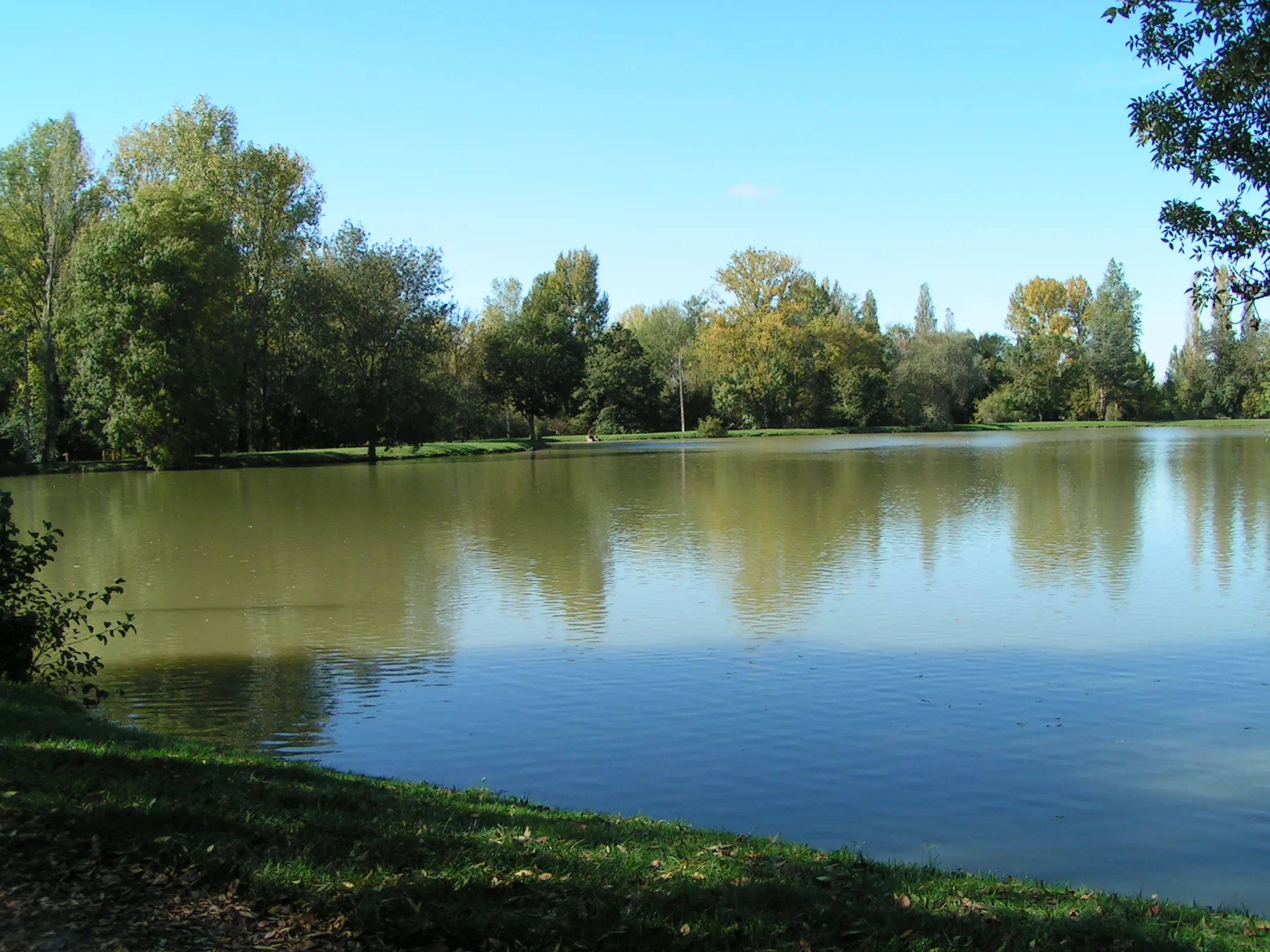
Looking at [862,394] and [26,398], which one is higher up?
[862,394]

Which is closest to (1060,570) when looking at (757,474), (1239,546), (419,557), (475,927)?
(1239,546)

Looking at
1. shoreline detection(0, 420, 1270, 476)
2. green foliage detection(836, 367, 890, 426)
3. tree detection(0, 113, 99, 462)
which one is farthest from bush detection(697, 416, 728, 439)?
tree detection(0, 113, 99, 462)

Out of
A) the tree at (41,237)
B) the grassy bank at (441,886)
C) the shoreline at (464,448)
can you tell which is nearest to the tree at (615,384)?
the shoreline at (464,448)

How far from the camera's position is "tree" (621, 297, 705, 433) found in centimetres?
9556

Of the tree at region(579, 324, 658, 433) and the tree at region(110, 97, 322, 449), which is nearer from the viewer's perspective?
the tree at region(110, 97, 322, 449)

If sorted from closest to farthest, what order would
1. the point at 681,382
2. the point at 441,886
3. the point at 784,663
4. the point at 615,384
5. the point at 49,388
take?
the point at 441,886, the point at 784,663, the point at 49,388, the point at 615,384, the point at 681,382

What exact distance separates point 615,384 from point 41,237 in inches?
1815

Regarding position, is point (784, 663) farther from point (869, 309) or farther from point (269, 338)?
point (869, 309)

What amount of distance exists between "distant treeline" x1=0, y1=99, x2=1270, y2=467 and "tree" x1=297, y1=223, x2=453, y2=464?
0.35 ft

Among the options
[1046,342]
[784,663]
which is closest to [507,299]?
[1046,342]

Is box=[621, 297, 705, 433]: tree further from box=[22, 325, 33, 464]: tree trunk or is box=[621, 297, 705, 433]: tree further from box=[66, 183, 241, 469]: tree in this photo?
box=[22, 325, 33, 464]: tree trunk

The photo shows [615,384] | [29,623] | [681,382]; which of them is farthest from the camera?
[681,382]

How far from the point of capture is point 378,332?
57531 millimetres

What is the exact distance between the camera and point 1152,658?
448 inches
